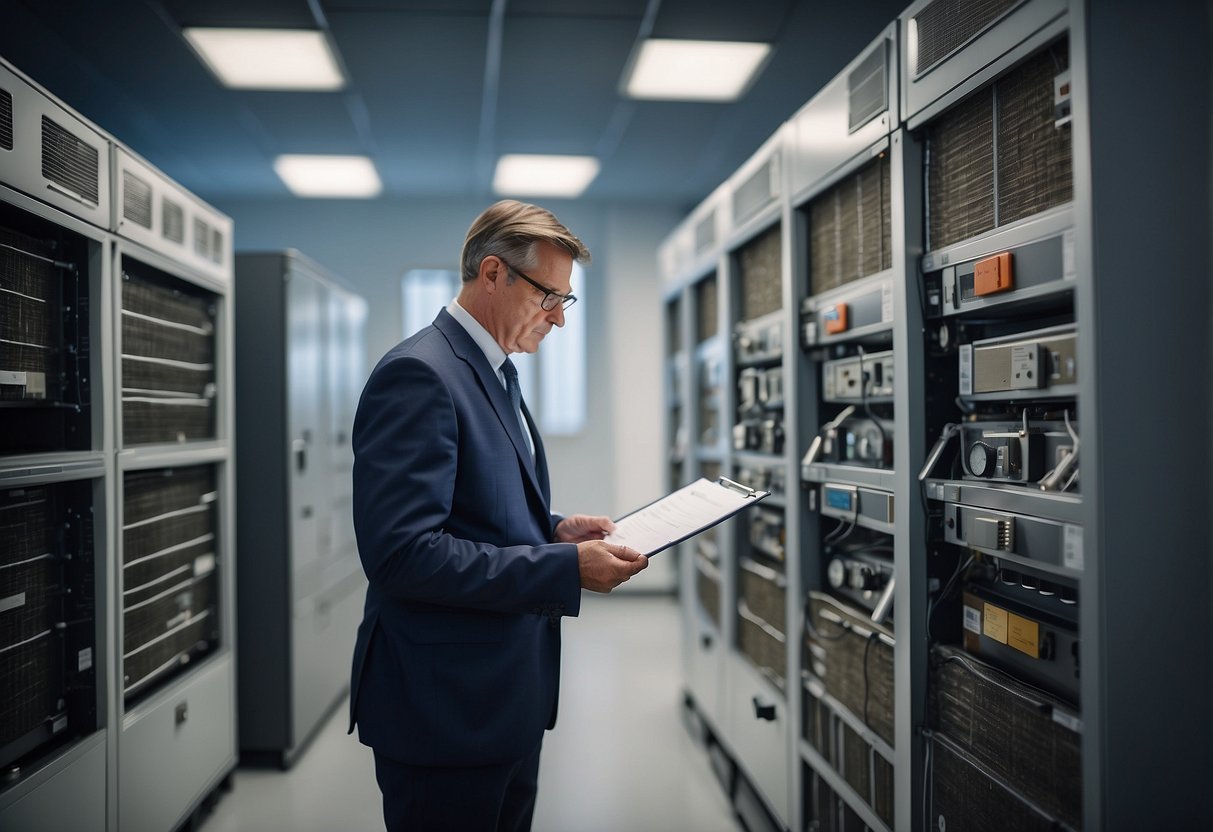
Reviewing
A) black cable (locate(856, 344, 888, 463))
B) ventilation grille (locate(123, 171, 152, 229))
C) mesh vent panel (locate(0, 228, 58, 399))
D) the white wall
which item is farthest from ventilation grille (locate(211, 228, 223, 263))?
the white wall

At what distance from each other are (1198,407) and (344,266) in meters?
6.12

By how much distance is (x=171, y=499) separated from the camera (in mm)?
2684

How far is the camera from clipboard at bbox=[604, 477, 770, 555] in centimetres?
150

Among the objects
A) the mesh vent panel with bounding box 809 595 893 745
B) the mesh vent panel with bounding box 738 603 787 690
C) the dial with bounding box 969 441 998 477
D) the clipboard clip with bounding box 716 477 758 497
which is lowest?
the mesh vent panel with bounding box 738 603 787 690

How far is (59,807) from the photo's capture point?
193 centimetres

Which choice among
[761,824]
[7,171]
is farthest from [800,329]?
[7,171]

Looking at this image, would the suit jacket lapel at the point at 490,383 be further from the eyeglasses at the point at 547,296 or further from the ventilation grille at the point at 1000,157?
the ventilation grille at the point at 1000,157

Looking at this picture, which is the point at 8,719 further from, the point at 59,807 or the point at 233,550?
the point at 233,550

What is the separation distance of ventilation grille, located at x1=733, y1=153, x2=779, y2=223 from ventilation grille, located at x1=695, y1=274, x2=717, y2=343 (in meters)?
0.61

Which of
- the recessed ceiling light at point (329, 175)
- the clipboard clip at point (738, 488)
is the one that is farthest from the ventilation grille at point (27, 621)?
the recessed ceiling light at point (329, 175)

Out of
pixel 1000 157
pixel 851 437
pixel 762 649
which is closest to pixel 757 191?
pixel 851 437

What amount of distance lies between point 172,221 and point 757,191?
1903 mm

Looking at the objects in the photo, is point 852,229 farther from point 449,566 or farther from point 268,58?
point 268,58

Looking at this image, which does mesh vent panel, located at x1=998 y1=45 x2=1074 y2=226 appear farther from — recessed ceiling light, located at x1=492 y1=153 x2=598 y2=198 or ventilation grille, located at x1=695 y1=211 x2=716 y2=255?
recessed ceiling light, located at x1=492 y1=153 x2=598 y2=198
